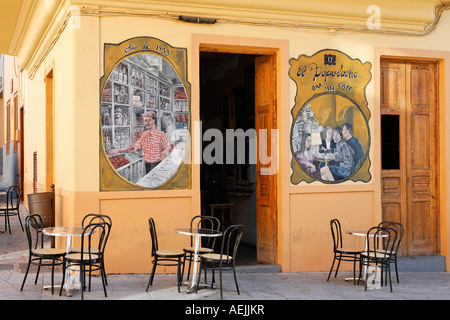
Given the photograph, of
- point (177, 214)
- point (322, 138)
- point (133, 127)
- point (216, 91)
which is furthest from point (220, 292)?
point (216, 91)

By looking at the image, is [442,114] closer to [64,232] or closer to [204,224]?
[204,224]

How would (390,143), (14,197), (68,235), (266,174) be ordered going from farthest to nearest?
(14,197)
(390,143)
(266,174)
(68,235)

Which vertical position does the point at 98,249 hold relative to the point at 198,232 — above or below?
below

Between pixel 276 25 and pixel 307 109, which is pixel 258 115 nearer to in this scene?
pixel 307 109

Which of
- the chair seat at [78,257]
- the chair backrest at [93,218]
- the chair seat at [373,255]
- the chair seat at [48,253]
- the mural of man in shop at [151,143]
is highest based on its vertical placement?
the mural of man in shop at [151,143]

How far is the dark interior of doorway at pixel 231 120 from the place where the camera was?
36.8ft

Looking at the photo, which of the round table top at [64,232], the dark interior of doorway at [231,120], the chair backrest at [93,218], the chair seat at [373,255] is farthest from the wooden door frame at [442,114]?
the round table top at [64,232]

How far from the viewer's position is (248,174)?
11.3 metres

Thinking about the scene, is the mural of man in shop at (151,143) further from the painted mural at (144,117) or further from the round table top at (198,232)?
the round table top at (198,232)

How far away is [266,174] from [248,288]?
84.7 inches

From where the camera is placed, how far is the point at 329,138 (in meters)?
8.90

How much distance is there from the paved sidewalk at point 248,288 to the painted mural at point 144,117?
140 cm

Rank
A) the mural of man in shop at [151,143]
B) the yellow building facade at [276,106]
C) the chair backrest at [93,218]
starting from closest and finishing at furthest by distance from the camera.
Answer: the chair backrest at [93,218] < the yellow building facade at [276,106] < the mural of man in shop at [151,143]

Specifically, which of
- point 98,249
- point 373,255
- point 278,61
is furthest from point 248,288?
point 278,61
